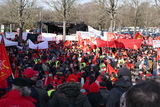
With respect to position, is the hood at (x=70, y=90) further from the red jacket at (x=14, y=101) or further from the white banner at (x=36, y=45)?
the white banner at (x=36, y=45)

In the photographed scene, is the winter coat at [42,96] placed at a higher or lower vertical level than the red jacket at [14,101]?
lower

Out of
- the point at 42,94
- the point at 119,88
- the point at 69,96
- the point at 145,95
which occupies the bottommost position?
the point at 42,94

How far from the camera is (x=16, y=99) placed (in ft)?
8.59

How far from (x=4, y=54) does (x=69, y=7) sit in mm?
23581

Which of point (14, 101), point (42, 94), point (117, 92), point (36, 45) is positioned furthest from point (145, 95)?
point (36, 45)

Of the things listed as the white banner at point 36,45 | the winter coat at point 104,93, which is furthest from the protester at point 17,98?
the white banner at point 36,45

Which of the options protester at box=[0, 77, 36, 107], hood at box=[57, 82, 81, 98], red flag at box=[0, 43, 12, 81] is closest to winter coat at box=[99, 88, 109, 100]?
hood at box=[57, 82, 81, 98]

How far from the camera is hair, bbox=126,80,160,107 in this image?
135 centimetres

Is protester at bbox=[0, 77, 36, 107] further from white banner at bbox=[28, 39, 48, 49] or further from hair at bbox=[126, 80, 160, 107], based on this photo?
white banner at bbox=[28, 39, 48, 49]

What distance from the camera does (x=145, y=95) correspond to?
1.37 m

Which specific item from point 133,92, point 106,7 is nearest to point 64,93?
point 133,92

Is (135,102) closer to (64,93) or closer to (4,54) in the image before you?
(64,93)

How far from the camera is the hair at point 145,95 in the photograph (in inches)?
53.0

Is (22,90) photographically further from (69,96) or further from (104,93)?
(104,93)
